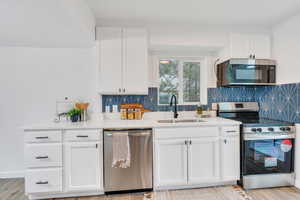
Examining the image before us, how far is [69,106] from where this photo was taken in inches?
106

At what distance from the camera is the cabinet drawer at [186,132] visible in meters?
2.22

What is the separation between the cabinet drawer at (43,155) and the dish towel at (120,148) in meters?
0.68

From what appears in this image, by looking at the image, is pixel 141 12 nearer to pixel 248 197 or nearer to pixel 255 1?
pixel 255 1

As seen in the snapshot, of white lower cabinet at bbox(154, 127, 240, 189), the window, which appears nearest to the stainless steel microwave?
the window

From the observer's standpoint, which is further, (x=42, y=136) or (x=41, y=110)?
(x=41, y=110)

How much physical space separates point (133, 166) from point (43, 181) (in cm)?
112

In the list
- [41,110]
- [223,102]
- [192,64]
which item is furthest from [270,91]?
[41,110]

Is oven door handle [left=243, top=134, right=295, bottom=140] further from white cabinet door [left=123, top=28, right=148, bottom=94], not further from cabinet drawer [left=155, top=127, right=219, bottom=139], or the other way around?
white cabinet door [left=123, top=28, right=148, bottom=94]

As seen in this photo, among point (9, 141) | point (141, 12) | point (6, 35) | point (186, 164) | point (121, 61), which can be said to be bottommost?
point (186, 164)

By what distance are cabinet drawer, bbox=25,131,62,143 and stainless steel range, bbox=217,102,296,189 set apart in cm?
245

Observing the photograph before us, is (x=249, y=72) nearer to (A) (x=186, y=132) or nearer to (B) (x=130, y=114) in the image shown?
(A) (x=186, y=132)

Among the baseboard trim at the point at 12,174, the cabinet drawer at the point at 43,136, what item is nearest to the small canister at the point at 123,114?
the cabinet drawer at the point at 43,136

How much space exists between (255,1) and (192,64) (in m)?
1.27

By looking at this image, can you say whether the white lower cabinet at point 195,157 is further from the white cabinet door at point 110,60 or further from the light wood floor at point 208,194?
the white cabinet door at point 110,60
